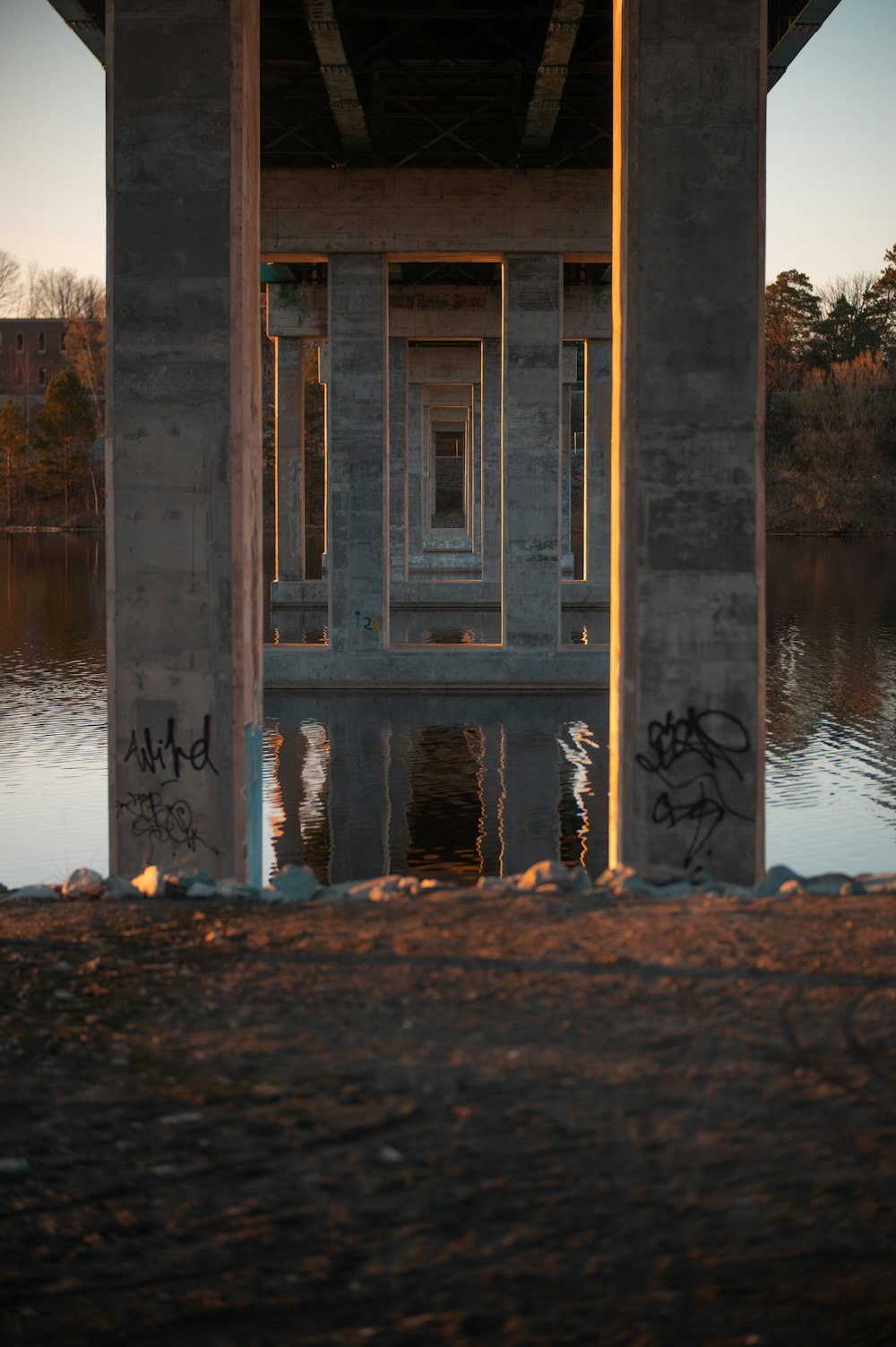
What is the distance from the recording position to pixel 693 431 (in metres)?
10.2

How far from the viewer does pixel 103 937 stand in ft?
25.3

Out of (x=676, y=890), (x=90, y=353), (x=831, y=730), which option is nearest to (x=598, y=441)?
(x=831, y=730)

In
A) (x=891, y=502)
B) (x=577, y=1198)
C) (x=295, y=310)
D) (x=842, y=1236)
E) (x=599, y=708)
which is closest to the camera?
(x=842, y=1236)

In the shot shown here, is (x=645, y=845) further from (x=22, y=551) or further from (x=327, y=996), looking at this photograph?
(x=22, y=551)

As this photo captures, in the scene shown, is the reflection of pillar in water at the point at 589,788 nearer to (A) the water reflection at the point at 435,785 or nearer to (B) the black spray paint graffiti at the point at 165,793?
(A) the water reflection at the point at 435,785

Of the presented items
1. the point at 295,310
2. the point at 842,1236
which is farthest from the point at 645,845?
the point at 295,310

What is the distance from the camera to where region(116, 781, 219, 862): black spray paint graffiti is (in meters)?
10.5

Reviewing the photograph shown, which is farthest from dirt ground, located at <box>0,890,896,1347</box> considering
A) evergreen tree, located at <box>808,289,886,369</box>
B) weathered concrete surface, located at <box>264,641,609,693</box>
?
evergreen tree, located at <box>808,289,886,369</box>

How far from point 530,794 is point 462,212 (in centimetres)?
1307

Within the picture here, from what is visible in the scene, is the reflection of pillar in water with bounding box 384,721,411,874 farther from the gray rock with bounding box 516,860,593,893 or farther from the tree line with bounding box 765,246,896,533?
the tree line with bounding box 765,246,896,533

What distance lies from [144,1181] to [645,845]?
611 centimetres

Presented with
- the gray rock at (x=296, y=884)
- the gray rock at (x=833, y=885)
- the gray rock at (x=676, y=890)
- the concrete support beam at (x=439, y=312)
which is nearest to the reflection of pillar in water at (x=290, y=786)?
the gray rock at (x=296, y=884)

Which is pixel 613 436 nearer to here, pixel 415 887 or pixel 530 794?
pixel 415 887

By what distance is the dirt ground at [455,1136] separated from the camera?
159 inches
